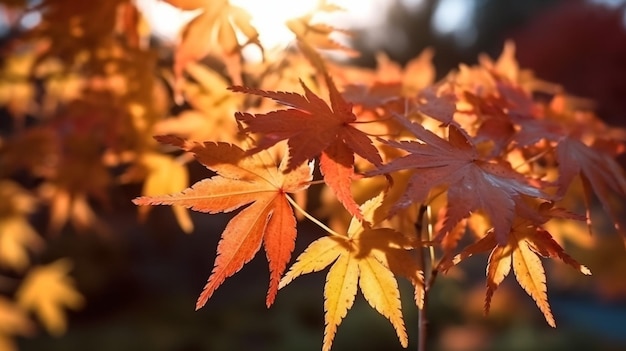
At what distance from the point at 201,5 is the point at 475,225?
0.34 meters

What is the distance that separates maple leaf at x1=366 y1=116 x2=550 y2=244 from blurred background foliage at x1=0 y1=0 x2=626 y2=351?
26 cm

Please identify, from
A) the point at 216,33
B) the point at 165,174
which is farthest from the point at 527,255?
the point at 165,174

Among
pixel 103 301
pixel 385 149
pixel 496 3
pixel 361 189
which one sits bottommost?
pixel 103 301

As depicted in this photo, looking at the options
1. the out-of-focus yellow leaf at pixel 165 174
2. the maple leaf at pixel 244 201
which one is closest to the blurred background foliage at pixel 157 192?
the out-of-focus yellow leaf at pixel 165 174

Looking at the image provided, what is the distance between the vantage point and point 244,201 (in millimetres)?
533

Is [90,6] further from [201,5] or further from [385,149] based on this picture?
[385,149]

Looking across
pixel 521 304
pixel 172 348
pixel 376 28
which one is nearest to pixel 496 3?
pixel 376 28

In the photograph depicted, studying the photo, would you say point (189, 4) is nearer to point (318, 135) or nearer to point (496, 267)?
point (318, 135)

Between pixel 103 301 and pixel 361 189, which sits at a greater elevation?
pixel 361 189

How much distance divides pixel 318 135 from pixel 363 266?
10cm

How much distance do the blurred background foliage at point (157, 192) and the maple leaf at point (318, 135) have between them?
243 millimetres

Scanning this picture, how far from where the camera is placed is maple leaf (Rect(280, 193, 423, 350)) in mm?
515

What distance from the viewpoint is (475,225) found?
68 centimetres

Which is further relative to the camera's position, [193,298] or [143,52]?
[193,298]
